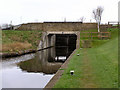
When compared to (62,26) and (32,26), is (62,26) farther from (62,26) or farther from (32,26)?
(32,26)

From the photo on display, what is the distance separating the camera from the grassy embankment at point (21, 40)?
86.5ft

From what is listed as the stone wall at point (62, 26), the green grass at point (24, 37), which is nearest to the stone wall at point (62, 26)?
the stone wall at point (62, 26)

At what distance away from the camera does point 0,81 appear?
11.2m

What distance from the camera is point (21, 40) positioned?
31234mm

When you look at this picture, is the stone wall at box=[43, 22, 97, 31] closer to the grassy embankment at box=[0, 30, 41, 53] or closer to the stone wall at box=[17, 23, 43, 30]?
the stone wall at box=[17, 23, 43, 30]

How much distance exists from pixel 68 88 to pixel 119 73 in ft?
11.6

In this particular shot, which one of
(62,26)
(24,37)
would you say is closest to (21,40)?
(24,37)

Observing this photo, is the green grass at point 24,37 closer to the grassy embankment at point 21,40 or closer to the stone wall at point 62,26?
the grassy embankment at point 21,40

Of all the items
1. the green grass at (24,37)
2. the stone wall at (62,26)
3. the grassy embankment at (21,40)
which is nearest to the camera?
the grassy embankment at (21,40)

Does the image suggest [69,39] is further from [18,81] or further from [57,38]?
[18,81]

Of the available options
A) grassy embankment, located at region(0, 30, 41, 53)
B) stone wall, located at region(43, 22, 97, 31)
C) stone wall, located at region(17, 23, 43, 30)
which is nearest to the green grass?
grassy embankment, located at region(0, 30, 41, 53)

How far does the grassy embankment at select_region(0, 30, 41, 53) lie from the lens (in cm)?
2636

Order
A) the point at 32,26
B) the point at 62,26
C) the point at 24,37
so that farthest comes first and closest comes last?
the point at 32,26
the point at 62,26
the point at 24,37

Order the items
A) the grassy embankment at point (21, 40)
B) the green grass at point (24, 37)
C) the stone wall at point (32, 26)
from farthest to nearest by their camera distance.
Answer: the stone wall at point (32, 26)
the green grass at point (24, 37)
the grassy embankment at point (21, 40)
